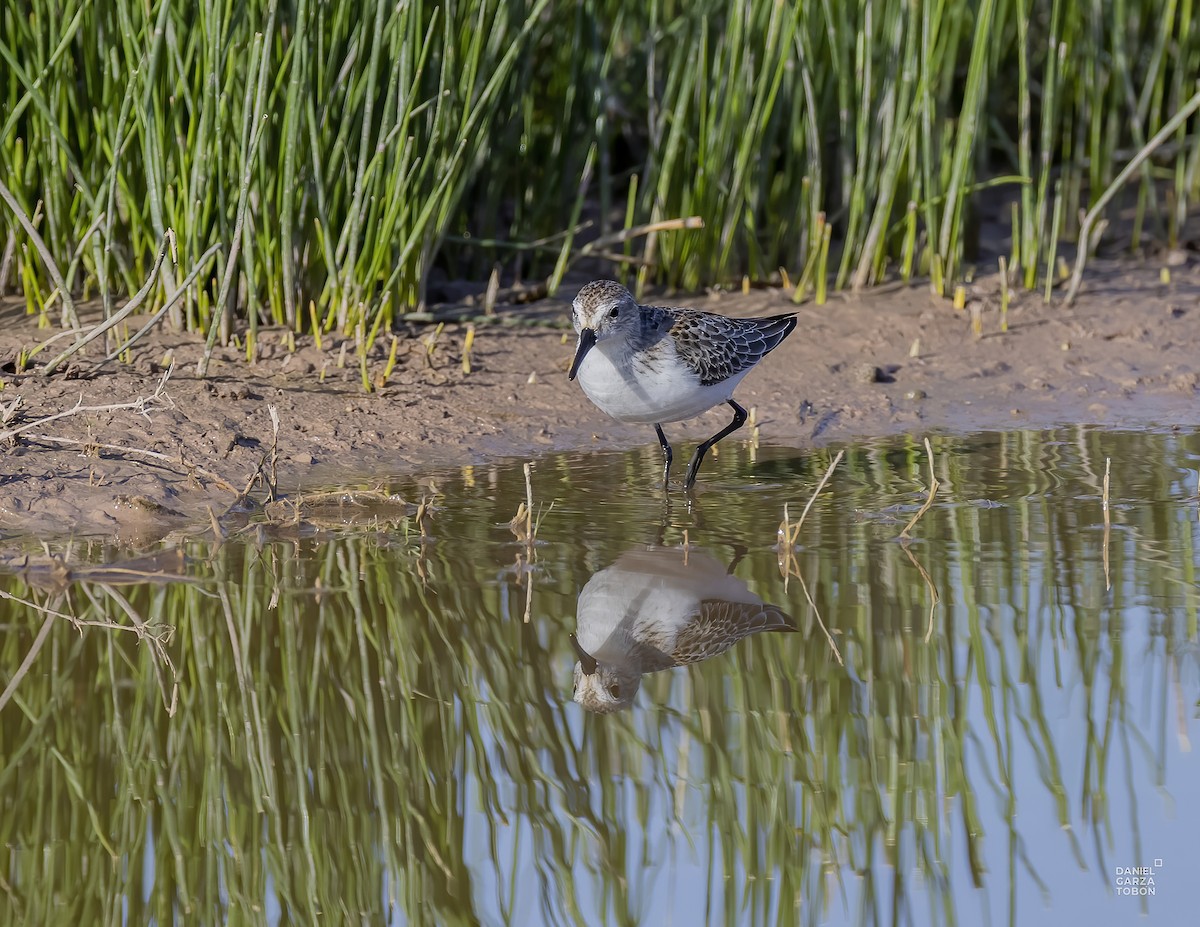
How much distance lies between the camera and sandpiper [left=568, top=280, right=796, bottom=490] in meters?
5.21

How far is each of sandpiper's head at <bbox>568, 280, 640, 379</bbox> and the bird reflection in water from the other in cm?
78

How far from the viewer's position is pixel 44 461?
5.30m

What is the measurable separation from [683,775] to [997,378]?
4030 mm

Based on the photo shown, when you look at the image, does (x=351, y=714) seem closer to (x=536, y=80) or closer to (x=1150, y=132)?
(x=536, y=80)

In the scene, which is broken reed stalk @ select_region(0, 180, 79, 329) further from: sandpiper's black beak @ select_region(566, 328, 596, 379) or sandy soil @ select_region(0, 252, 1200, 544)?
sandpiper's black beak @ select_region(566, 328, 596, 379)

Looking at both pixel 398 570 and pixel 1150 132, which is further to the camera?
pixel 1150 132

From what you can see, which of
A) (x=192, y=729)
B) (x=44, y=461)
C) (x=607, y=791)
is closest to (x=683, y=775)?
(x=607, y=791)

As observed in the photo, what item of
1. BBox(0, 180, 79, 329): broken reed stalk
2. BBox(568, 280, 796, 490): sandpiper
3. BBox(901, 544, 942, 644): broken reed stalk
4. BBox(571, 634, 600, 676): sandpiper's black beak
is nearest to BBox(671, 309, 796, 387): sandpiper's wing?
BBox(568, 280, 796, 490): sandpiper

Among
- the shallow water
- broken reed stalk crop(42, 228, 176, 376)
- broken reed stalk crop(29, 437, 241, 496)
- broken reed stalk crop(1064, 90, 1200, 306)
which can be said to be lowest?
the shallow water

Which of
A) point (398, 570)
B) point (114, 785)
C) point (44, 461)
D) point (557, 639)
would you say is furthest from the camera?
point (44, 461)

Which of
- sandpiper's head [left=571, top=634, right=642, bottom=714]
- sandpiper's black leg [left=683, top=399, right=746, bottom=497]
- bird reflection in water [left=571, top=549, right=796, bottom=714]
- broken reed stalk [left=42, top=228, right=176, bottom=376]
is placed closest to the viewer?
sandpiper's head [left=571, top=634, right=642, bottom=714]

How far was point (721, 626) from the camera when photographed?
418 centimetres

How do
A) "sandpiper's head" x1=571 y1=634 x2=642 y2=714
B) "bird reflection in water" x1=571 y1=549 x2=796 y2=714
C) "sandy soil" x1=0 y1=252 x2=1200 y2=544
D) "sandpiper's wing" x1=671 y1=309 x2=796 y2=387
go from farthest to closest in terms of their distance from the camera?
"sandpiper's wing" x1=671 y1=309 x2=796 y2=387, "sandy soil" x1=0 y1=252 x2=1200 y2=544, "bird reflection in water" x1=571 y1=549 x2=796 y2=714, "sandpiper's head" x1=571 y1=634 x2=642 y2=714

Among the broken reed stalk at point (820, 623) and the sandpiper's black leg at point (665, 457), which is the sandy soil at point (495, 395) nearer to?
the sandpiper's black leg at point (665, 457)
